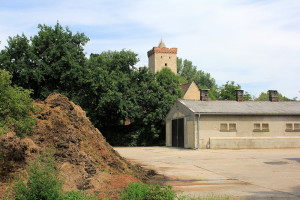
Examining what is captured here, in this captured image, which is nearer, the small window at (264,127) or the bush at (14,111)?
the bush at (14,111)

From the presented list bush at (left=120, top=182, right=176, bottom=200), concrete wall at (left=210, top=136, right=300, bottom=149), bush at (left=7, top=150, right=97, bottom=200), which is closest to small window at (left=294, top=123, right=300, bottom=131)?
concrete wall at (left=210, top=136, right=300, bottom=149)

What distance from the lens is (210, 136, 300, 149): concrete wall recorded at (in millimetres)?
25875

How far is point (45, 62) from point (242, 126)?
839 inches

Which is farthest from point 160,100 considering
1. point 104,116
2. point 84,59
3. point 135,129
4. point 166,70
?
point 166,70

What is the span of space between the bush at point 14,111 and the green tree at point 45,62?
23571mm

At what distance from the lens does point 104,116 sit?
110ft

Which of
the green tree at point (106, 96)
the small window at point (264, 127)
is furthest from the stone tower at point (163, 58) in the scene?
the small window at point (264, 127)

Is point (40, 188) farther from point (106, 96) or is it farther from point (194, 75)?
point (194, 75)

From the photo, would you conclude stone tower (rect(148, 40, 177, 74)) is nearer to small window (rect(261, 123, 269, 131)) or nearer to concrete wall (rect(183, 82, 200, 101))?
concrete wall (rect(183, 82, 200, 101))

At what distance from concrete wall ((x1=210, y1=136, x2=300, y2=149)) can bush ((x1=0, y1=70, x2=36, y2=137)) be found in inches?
759

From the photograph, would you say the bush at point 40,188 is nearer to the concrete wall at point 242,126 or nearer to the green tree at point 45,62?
the concrete wall at point 242,126

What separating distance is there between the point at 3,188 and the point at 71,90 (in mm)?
27857

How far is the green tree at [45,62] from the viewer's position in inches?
1244

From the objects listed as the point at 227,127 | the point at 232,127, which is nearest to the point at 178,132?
the point at 227,127
